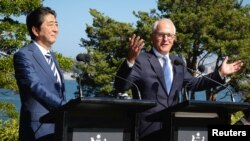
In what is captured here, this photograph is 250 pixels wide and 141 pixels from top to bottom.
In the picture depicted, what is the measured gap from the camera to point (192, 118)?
3607 mm

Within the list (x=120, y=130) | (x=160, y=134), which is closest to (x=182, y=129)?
(x=160, y=134)

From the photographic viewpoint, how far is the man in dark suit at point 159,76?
3.86 m

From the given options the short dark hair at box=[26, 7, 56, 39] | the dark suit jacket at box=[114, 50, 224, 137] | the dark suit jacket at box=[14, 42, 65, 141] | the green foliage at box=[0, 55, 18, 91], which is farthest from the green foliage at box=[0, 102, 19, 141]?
the dark suit jacket at box=[14, 42, 65, 141]

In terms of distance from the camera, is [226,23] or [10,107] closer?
[10,107]

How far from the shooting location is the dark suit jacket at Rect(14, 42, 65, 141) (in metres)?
3.40

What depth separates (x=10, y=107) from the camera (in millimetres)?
11383

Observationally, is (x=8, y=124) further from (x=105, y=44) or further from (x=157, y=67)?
(x=105, y=44)

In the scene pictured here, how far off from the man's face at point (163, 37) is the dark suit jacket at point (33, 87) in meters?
0.96

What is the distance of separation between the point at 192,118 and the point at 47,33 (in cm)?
119

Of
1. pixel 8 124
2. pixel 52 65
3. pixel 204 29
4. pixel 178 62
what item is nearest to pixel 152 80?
pixel 178 62

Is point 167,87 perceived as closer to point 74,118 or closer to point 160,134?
point 160,134

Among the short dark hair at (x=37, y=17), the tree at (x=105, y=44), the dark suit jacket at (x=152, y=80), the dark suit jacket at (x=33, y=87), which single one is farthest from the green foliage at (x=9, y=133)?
the tree at (x=105, y=44)

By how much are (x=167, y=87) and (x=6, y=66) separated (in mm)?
7348

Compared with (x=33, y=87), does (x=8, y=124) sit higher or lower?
higher
